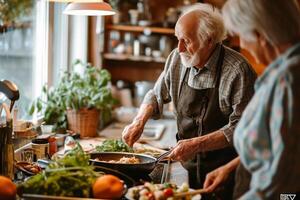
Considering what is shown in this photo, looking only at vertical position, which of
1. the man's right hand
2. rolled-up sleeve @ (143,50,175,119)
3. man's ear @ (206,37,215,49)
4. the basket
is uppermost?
man's ear @ (206,37,215,49)

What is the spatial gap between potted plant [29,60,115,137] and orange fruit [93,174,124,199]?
1517 millimetres

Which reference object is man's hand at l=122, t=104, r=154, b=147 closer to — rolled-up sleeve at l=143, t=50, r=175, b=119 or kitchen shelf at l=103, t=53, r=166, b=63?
rolled-up sleeve at l=143, t=50, r=175, b=119

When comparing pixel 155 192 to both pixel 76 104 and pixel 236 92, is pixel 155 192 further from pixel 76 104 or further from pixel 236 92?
pixel 76 104

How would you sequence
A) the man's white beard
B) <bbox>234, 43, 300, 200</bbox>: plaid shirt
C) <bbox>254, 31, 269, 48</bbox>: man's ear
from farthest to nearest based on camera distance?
the man's white beard < <bbox>254, 31, 269, 48</bbox>: man's ear < <bbox>234, 43, 300, 200</bbox>: plaid shirt

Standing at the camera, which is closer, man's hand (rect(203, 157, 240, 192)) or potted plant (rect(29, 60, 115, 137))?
man's hand (rect(203, 157, 240, 192))

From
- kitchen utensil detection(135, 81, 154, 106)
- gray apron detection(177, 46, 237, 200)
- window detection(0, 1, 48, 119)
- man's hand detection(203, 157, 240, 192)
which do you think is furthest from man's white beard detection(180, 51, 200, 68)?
kitchen utensil detection(135, 81, 154, 106)

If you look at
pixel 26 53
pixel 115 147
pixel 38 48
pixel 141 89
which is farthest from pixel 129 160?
pixel 141 89

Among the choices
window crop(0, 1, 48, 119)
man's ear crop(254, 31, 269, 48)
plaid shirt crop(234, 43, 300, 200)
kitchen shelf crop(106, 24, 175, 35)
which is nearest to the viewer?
plaid shirt crop(234, 43, 300, 200)

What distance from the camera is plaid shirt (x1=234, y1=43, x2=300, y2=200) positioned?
4.33ft

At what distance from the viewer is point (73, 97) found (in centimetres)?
320

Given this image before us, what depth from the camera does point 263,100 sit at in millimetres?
1358

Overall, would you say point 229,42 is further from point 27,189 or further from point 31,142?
point 27,189

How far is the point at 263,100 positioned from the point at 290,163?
189 mm

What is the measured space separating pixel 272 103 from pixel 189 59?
3.21 ft
